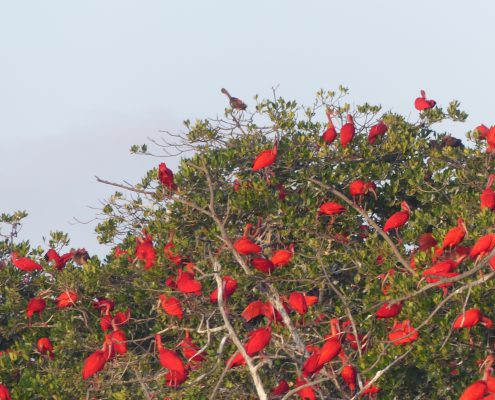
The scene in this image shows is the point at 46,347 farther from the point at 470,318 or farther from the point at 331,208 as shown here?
the point at 470,318

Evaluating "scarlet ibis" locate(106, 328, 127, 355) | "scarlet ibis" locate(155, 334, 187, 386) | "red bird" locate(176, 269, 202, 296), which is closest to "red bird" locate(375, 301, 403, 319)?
"red bird" locate(176, 269, 202, 296)

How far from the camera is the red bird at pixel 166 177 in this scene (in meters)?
11.7

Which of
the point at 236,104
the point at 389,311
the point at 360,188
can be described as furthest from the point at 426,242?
the point at 236,104

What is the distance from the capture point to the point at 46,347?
1134 centimetres

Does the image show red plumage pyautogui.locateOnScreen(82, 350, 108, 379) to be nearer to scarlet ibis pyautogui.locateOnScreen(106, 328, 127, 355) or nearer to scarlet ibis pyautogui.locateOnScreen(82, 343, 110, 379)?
scarlet ibis pyautogui.locateOnScreen(82, 343, 110, 379)

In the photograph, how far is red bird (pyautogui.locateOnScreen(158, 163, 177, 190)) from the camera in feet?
38.4

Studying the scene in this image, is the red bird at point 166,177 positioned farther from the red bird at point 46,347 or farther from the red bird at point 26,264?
the red bird at point 46,347

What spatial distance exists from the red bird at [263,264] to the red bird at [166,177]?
2396 mm

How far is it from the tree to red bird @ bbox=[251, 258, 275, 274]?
0.05 ft

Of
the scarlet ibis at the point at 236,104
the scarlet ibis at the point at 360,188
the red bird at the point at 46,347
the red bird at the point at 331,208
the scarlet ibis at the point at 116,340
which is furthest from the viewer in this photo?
the scarlet ibis at the point at 236,104

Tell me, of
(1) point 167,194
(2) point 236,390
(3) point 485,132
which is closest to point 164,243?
(1) point 167,194

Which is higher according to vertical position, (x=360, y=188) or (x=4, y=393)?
(x=360, y=188)

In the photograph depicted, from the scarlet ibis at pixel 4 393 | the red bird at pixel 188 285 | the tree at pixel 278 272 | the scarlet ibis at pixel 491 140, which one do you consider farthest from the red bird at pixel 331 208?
the scarlet ibis at pixel 4 393

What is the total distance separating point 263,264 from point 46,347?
3.14m
